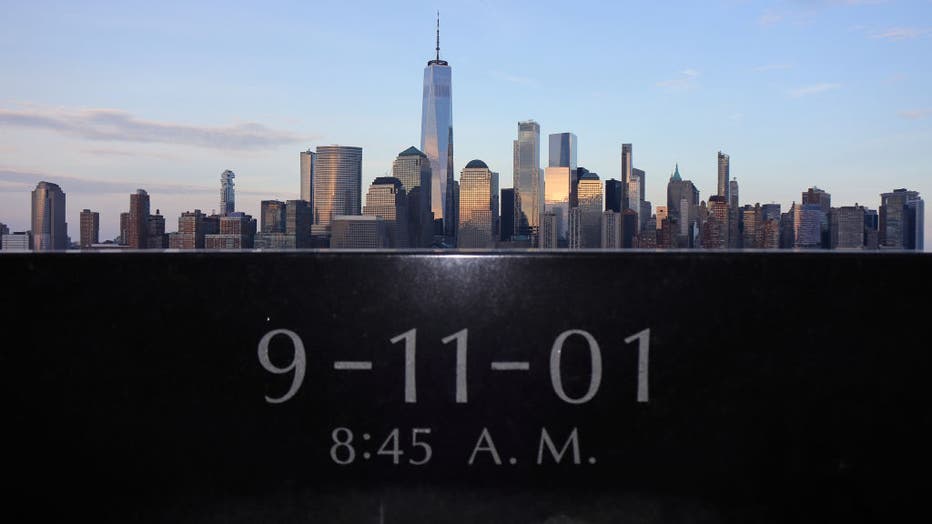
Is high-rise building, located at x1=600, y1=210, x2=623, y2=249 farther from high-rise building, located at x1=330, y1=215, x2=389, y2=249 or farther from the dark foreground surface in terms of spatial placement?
the dark foreground surface

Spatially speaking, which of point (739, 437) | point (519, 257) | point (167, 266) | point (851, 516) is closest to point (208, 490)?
point (167, 266)

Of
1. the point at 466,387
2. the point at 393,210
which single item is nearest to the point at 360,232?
the point at 393,210

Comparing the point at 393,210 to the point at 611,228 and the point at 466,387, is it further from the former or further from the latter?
the point at 466,387

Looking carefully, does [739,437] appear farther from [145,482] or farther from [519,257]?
[145,482]

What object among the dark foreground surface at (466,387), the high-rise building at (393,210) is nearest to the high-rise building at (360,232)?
the high-rise building at (393,210)

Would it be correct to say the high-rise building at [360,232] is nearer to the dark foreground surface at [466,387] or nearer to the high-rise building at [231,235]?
the high-rise building at [231,235]
